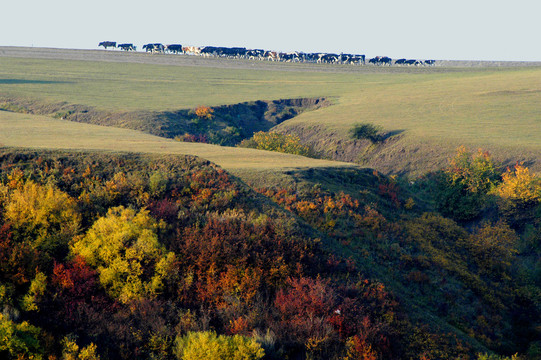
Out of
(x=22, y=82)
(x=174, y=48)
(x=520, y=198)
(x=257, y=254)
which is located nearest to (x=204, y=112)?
(x=22, y=82)

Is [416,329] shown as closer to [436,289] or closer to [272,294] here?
[272,294]

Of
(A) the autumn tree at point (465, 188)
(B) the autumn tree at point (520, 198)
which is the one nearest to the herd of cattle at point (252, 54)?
(A) the autumn tree at point (465, 188)

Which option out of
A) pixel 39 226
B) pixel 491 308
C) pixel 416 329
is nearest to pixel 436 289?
pixel 491 308

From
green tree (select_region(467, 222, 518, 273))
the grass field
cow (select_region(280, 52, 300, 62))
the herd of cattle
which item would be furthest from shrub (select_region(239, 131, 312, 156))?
cow (select_region(280, 52, 300, 62))

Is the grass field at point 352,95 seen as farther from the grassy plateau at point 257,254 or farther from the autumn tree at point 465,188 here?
the grassy plateau at point 257,254

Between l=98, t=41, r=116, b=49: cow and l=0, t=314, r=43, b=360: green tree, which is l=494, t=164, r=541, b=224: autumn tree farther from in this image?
l=98, t=41, r=116, b=49: cow
